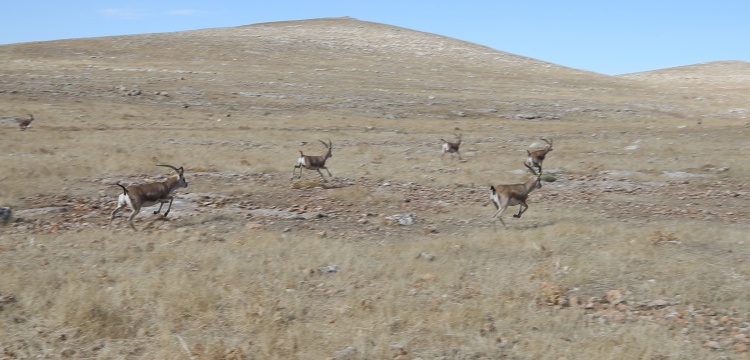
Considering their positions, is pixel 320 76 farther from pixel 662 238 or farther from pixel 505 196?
pixel 662 238

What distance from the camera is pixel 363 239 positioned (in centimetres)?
1438

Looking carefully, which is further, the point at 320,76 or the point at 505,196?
the point at 320,76

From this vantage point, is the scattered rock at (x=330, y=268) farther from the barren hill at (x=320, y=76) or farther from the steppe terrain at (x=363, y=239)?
the barren hill at (x=320, y=76)

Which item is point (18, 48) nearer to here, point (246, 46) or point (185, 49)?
point (185, 49)

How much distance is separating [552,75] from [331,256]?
62.5 metres

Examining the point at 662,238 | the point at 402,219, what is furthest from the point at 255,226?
the point at 662,238

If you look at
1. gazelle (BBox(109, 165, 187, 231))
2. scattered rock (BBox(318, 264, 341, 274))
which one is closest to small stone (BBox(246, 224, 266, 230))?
gazelle (BBox(109, 165, 187, 231))

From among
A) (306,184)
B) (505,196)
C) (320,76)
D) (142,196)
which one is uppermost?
(320,76)

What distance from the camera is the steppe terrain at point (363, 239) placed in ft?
29.6

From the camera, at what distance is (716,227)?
15859 mm

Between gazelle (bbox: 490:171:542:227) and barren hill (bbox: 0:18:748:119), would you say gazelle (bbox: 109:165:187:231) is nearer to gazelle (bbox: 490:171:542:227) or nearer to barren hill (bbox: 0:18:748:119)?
gazelle (bbox: 490:171:542:227)

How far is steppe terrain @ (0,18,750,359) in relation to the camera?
902 cm

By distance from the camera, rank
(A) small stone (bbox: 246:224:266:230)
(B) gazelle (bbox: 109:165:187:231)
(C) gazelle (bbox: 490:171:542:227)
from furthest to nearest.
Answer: (C) gazelle (bbox: 490:171:542:227), (A) small stone (bbox: 246:224:266:230), (B) gazelle (bbox: 109:165:187:231)

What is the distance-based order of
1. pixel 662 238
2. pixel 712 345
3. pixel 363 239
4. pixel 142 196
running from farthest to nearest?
pixel 142 196
pixel 363 239
pixel 662 238
pixel 712 345
